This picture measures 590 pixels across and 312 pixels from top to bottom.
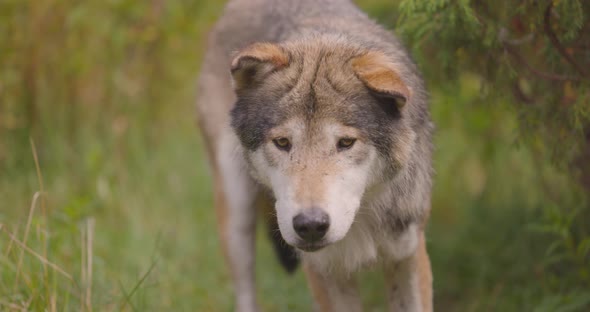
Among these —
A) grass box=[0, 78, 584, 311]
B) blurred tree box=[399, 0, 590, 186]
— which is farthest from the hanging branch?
grass box=[0, 78, 584, 311]

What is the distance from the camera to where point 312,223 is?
2.87 metres

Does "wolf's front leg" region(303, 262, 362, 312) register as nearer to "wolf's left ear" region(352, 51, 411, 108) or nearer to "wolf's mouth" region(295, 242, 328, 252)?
"wolf's mouth" region(295, 242, 328, 252)

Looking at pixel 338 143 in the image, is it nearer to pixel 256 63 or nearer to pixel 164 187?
pixel 256 63

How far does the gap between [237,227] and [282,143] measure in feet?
5.69

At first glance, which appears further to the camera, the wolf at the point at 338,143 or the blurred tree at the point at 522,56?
the blurred tree at the point at 522,56

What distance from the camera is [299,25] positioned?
4.16 m

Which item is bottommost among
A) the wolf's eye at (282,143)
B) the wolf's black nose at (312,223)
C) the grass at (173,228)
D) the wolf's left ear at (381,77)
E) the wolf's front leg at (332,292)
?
the grass at (173,228)

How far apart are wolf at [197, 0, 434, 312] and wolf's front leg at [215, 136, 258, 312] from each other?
8.5 inches

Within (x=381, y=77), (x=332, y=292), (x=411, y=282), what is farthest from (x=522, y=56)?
(x=332, y=292)

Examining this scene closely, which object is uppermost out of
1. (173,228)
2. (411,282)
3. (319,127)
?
(319,127)

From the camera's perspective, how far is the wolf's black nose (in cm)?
287

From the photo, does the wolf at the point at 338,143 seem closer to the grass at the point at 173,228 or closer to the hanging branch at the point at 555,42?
the hanging branch at the point at 555,42

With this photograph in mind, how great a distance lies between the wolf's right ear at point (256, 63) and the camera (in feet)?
10.9

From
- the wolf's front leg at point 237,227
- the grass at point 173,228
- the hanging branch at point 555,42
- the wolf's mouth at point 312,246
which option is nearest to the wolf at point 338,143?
the wolf's mouth at point 312,246
